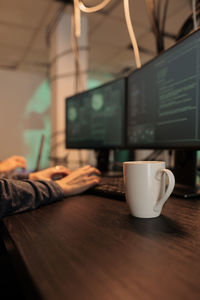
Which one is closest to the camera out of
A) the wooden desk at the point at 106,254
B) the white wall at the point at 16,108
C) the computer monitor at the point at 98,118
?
the wooden desk at the point at 106,254

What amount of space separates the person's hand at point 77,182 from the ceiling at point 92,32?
4.39 feet

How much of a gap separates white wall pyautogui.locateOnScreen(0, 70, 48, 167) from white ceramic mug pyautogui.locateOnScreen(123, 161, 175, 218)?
2475mm

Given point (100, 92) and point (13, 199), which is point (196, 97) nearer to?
point (13, 199)

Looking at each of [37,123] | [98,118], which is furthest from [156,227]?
[37,123]

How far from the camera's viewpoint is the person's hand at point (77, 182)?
0.64 m

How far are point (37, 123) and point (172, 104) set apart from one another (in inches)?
92.6

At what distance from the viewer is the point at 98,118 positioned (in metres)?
1.24

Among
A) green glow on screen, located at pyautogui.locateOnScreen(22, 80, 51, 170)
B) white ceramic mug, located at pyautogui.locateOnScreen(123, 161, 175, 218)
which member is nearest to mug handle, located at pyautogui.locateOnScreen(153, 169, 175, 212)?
white ceramic mug, located at pyautogui.locateOnScreen(123, 161, 175, 218)

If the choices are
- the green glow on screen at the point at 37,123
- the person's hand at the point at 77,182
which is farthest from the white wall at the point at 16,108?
the person's hand at the point at 77,182

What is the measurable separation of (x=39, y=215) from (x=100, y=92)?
879 millimetres

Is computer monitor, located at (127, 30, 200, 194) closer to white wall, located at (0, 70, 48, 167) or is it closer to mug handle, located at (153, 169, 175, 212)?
mug handle, located at (153, 169, 175, 212)

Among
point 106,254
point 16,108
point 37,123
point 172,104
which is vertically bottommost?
point 106,254

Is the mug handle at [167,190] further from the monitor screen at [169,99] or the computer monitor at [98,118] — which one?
the computer monitor at [98,118]

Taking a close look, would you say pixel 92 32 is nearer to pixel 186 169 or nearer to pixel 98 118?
pixel 98 118
